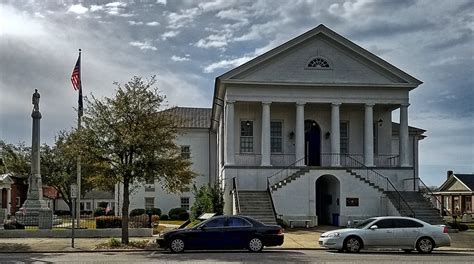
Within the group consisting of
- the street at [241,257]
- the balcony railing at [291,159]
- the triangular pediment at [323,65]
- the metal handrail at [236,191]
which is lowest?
the street at [241,257]

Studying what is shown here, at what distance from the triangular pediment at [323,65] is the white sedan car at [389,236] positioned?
1614 cm

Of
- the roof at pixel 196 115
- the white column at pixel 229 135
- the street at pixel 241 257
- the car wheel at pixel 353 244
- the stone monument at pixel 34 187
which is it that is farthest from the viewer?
the roof at pixel 196 115

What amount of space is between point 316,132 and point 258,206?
29.0 ft

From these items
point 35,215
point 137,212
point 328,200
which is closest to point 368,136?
point 328,200

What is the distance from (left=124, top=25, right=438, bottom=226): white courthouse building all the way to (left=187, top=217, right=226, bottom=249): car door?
11.5 metres

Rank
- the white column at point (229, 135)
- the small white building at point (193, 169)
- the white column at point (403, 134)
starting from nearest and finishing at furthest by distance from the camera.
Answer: the white column at point (229, 135)
the white column at point (403, 134)
the small white building at point (193, 169)

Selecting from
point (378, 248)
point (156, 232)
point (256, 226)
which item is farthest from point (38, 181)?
point (378, 248)

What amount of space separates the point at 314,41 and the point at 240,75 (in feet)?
16.9

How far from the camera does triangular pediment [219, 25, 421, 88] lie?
3550 cm

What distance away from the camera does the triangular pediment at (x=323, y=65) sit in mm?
35500

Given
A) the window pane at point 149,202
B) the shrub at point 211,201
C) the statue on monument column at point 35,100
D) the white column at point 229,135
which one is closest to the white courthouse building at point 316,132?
the white column at point 229,135

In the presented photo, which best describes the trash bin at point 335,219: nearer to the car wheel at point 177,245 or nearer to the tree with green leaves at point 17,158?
the car wheel at point 177,245

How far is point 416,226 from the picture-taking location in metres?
20.6

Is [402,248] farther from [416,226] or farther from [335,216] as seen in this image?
[335,216]
